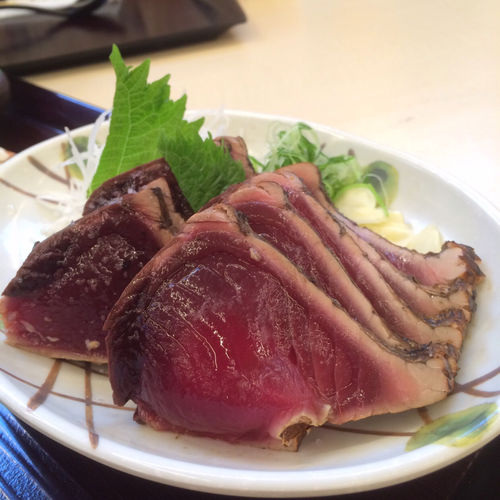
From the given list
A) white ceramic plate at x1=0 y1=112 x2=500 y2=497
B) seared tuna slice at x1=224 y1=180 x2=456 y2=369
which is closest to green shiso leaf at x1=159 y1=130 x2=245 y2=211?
seared tuna slice at x1=224 y1=180 x2=456 y2=369

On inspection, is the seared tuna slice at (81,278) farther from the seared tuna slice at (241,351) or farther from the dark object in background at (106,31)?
the dark object in background at (106,31)

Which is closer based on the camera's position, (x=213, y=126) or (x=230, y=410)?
(x=230, y=410)

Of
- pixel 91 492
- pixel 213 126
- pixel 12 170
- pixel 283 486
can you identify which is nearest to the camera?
pixel 283 486

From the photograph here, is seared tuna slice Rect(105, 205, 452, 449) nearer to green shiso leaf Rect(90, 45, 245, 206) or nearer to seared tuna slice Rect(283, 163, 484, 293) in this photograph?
seared tuna slice Rect(283, 163, 484, 293)

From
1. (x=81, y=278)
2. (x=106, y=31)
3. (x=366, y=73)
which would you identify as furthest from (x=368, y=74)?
(x=81, y=278)

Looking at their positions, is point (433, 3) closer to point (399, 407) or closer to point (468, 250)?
point (468, 250)

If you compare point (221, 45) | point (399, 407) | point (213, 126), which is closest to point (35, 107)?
point (213, 126)
